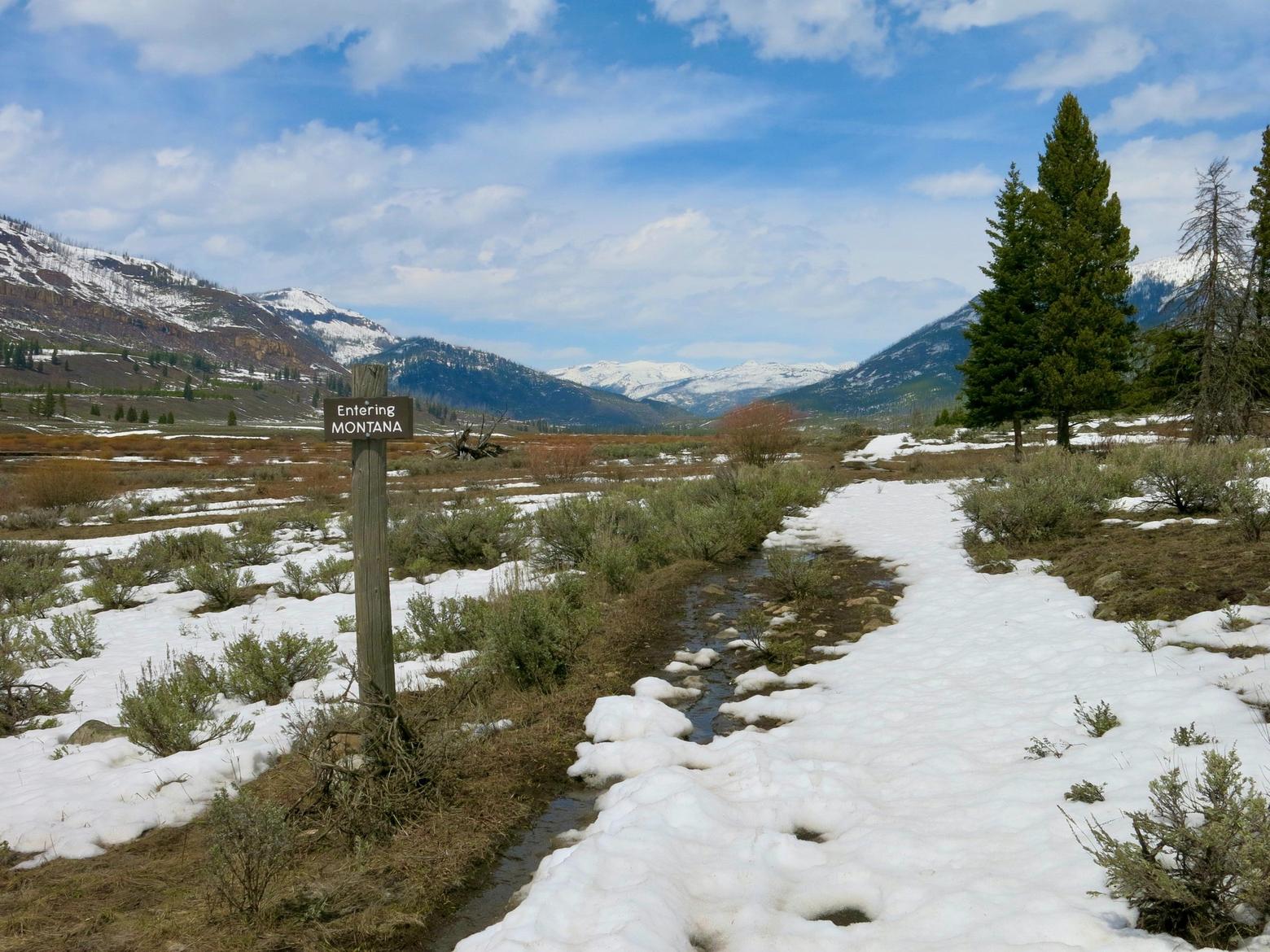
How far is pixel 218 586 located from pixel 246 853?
350 inches

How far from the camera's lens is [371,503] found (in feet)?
15.4

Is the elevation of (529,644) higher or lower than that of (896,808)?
higher

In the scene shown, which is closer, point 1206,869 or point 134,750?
point 1206,869

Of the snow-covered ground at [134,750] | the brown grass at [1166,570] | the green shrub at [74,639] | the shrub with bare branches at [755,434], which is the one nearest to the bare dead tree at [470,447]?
the shrub with bare branches at [755,434]

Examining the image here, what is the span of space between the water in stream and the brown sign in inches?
107

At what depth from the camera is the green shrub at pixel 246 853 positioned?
11.2 feet

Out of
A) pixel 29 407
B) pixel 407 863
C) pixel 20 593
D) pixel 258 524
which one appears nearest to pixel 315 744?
→ pixel 407 863

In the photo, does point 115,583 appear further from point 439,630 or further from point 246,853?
point 246,853

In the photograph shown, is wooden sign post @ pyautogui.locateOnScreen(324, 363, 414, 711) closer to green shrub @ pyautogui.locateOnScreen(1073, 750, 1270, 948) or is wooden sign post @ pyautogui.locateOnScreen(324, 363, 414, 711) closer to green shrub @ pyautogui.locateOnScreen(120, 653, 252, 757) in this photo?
green shrub @ pyautogui.locateOnScreen(120, 653, 252, 757)

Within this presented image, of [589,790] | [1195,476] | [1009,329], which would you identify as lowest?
[589,790]

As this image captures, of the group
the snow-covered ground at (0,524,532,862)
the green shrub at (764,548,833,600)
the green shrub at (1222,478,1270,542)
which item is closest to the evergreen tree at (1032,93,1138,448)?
the green shrub at (1222,478,1270,542)

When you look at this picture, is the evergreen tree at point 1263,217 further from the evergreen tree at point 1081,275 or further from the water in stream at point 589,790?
the water in stream at point 589,790

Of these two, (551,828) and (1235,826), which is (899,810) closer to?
(1235,826)

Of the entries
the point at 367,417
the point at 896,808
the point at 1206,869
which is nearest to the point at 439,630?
the point at 367,417
